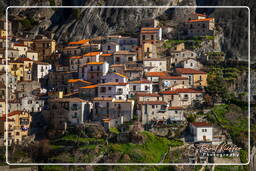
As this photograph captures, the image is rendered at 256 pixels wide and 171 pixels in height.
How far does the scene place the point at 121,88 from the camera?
1108 inches

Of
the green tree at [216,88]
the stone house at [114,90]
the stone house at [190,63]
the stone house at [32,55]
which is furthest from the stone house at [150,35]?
the stone house at [32,55]

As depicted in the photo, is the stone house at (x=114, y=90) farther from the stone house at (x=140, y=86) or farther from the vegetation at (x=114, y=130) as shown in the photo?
the vegetation at (x=114, y=130)

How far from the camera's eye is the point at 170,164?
78.0 feet

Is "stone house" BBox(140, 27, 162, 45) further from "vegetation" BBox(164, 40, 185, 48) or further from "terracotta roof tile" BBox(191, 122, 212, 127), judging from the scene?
"terracotta roof tile" BBox(191, 122, 212, 127)

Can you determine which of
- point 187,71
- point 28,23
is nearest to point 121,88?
point 187,71

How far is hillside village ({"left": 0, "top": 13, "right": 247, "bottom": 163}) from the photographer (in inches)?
1003

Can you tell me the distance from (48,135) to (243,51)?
539 inches

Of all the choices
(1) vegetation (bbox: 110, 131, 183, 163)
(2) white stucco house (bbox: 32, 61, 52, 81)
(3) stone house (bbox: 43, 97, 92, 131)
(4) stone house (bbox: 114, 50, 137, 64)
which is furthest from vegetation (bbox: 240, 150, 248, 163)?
(2) white stucco house (bbox: 32, 61, 52, 81)

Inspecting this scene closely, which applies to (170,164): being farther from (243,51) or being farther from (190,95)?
(243,51)

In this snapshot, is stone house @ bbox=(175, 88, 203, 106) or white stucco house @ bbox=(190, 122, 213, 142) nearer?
white stucco house @ bbox=(190, 122, 213, 142)

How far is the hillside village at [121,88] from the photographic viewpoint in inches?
1003

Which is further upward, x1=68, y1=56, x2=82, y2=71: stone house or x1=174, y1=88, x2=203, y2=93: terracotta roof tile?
x1=68, y1=56, x2=82, y2=71: stone house

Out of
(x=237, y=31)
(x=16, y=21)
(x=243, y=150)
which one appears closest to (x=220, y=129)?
(x=243, y=150)

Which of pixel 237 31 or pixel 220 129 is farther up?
pixel 237 31
